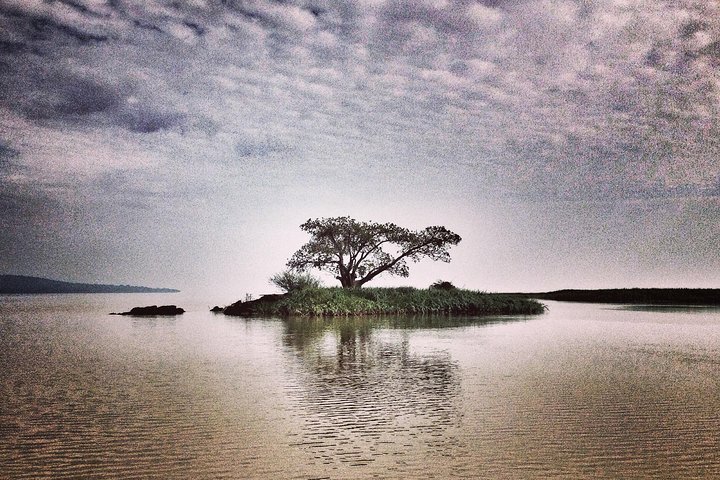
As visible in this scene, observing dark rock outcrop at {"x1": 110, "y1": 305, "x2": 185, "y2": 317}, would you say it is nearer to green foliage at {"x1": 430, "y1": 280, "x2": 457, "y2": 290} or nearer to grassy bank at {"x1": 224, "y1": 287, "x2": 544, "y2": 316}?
grassy bank at {"x1": 224, "y1": 287, "x2": 544, "y2": 316}

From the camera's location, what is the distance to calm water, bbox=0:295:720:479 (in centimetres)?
587

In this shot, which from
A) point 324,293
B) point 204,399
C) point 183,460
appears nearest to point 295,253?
point 324,293

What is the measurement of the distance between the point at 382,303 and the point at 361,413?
28920mm

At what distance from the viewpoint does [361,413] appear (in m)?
8.03

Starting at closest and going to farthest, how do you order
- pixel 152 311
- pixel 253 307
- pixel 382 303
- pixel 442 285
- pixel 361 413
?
pixel 361 413
pixel 253 307
pixel 382 303
pixel 152 311
pixel 442 285

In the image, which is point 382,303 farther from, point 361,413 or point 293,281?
point 361,413

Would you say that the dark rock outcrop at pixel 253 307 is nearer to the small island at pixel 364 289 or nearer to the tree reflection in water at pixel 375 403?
the small island at pixel 364 289

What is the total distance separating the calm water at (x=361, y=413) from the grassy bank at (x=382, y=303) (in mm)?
18683

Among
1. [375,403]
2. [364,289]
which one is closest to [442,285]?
[364,289]

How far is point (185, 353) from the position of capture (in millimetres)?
15781

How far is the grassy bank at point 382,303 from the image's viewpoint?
35188 mm

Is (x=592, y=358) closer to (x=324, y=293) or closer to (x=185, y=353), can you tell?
(x=185, y=353)

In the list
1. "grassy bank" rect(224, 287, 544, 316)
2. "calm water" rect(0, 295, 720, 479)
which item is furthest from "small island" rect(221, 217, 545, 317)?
"calm water" rect(0, 295, 720, 479)

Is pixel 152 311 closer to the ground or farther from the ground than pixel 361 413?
farther from the ground
